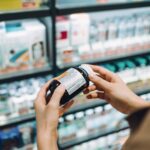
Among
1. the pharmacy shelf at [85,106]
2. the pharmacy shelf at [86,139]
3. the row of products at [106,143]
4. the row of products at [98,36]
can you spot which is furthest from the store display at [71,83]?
the row of products at [106,143]

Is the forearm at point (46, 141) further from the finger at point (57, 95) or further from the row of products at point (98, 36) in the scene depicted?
the row of products at point (98, 36)

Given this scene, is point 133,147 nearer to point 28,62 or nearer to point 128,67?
point 28,62

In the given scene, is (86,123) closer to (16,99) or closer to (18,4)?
(16,99)

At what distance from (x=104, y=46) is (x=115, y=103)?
70cm

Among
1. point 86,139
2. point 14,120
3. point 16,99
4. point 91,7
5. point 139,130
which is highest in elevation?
point 139,130

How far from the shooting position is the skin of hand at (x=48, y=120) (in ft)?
2.90

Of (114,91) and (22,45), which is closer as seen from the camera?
(114,91)

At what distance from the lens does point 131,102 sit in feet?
3.50

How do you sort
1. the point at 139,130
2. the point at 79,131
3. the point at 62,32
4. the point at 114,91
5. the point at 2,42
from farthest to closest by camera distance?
1. the point at 79,131
2. the point at 62,32
3. the point at 2,42
4. the point at 114,91
5. the point at 139,130

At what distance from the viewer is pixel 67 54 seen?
1647mm

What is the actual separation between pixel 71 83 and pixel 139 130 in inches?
25.8

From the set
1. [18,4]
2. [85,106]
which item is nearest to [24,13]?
[18,4]

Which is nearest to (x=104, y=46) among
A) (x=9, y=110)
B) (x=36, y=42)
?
(x=36, y=42)

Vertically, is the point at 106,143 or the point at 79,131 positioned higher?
the point at 79,131
